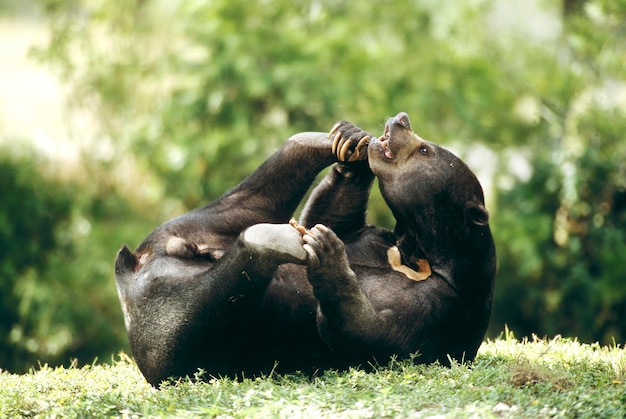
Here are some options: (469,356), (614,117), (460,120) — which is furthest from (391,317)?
(460,120)

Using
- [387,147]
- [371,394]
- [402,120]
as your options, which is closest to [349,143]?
[387,147]

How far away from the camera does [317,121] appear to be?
15.5 meters

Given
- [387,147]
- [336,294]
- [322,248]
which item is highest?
[387,147]

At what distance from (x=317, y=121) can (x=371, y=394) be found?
11075mm

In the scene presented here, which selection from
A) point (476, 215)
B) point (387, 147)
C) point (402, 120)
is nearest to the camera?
point (476, 215)

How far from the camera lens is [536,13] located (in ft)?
63.2

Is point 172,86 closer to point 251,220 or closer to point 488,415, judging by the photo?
point 251,220

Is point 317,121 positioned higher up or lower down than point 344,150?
higher up

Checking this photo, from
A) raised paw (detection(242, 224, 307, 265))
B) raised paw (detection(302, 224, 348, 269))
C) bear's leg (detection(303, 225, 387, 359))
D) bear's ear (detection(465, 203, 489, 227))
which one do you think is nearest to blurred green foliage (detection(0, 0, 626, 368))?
bear's ear (detection(465, 203, 489, 227))

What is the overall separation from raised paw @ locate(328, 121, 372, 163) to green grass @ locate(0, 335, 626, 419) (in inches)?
56.2

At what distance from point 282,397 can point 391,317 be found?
0.98 meters

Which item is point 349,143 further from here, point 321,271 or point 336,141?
point 321,271

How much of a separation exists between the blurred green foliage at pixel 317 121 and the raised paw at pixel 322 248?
746 centimetres

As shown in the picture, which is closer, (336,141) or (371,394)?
(371,394)
